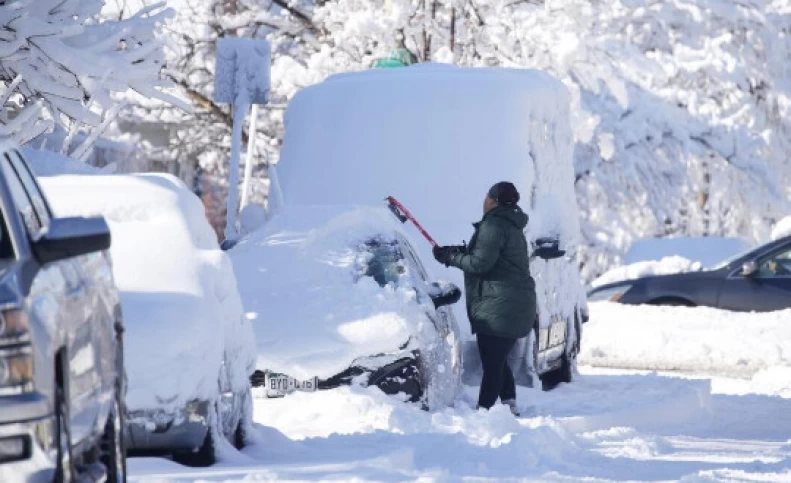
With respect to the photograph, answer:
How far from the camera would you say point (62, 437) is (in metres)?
5.58

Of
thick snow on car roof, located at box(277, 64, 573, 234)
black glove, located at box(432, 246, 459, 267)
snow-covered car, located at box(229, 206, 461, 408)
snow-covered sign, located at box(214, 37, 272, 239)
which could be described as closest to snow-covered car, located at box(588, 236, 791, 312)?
snow-covered sign, located at box(214, 37, 272, 239)

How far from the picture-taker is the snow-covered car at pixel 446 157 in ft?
46.8

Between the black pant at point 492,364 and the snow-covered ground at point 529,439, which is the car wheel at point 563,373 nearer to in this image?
the snow-covered ground at point 529,439

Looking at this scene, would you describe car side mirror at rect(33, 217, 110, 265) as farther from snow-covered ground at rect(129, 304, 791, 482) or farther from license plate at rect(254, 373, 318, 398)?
license plate at rect(254, 373, 318, 398)

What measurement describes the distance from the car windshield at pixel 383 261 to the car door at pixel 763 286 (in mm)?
9949

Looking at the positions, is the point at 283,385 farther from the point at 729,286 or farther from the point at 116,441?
the point at 729,286

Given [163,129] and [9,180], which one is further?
[163,129]

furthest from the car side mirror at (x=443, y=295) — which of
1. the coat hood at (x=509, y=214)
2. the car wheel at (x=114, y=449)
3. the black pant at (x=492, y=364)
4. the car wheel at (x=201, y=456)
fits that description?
the car wheel at (x=114, y=449)

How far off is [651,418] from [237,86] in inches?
226

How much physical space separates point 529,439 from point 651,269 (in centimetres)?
1411

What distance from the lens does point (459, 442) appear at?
394 inches

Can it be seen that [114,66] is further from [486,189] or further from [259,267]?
[486,189]

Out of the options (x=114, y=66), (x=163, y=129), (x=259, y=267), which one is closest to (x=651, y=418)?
(x=259, y=267)

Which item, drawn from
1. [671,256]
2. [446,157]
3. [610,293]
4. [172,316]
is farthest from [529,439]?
[671,256]
